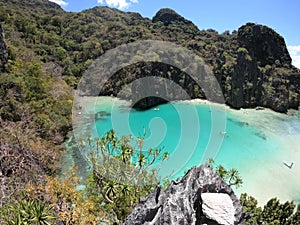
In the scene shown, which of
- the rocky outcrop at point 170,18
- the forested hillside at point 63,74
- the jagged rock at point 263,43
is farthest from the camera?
the rocky outcrop at point 170,18

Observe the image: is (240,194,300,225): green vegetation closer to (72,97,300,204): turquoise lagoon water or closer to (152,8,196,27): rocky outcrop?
(72,97,300,204): turquoise lagoon water

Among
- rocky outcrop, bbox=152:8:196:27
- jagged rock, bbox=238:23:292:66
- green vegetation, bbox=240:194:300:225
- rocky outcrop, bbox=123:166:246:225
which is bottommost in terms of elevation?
green vegetation, bbox=240:194:300:225

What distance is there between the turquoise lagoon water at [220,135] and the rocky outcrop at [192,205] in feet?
44.1

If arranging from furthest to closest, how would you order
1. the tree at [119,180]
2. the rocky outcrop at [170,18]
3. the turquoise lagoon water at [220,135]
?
the rocky outcrop at [170,18] < the turquoise lagoon water at [220,135] < the tree at [119,180]

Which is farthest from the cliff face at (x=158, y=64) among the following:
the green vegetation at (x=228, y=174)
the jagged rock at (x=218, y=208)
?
the jagged rock at (x=218, y=208)

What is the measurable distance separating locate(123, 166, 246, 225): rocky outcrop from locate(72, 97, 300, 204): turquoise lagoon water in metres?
13.4

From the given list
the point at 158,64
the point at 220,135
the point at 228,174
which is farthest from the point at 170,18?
the point at 228,174

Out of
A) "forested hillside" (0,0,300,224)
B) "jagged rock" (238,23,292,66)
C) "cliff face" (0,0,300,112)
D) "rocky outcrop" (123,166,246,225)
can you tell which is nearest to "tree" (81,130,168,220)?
"forested hillside" (0,0,300,224)

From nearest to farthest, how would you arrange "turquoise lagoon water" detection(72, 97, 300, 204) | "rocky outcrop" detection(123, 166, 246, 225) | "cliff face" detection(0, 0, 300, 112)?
"rocky outcrop" detection(123, 166, 246, 225) → "turquoise lagoon water" detection(72, 97, 300, 204) → "cliff face" detection(0, 0, 300, 112)

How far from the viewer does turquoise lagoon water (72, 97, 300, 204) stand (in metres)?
22.0

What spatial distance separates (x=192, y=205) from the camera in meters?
6.14

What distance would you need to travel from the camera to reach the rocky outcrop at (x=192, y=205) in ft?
18.4

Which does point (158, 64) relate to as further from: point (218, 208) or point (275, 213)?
point (218, 208)

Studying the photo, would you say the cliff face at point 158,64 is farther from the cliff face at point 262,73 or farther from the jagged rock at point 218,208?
the jagged rock at point 218,208
